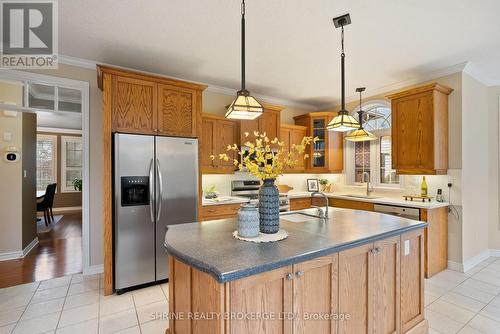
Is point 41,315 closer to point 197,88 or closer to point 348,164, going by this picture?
point 197,88

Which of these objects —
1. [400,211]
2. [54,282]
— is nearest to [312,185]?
[400,211]

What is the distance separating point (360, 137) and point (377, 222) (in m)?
1.39

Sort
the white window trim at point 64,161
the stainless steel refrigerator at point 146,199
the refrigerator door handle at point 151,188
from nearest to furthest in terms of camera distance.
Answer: the stainless steel refrigerator at point 146,199
the refrigerator door handle at point 151,188
the white window trim at point 64,161

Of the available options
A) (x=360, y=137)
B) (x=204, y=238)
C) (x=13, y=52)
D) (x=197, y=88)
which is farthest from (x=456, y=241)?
(x=13, y=52)

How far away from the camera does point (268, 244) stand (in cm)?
163

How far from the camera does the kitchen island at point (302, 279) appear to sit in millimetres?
1316

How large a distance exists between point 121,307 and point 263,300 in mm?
2052

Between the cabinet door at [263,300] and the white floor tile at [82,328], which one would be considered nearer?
the cabinet door at [263,300]

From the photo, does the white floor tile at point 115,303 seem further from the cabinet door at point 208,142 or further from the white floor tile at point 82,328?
the cabinet door at point 208,142

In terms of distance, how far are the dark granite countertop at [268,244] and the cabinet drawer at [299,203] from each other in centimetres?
231

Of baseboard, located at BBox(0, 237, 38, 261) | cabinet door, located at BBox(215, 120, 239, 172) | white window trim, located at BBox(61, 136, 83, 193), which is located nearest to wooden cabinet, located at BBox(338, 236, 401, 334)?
cabinet door, located at BBox(215, 120, 239, 172)

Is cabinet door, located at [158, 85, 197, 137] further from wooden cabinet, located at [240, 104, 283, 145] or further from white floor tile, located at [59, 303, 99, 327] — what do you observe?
white floor tile, located at [59, 303, 99, 327]

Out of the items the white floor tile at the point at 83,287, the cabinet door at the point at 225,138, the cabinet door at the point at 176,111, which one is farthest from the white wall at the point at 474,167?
the white floor tile at the point at 83,287

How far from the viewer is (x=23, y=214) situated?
4195 mm
